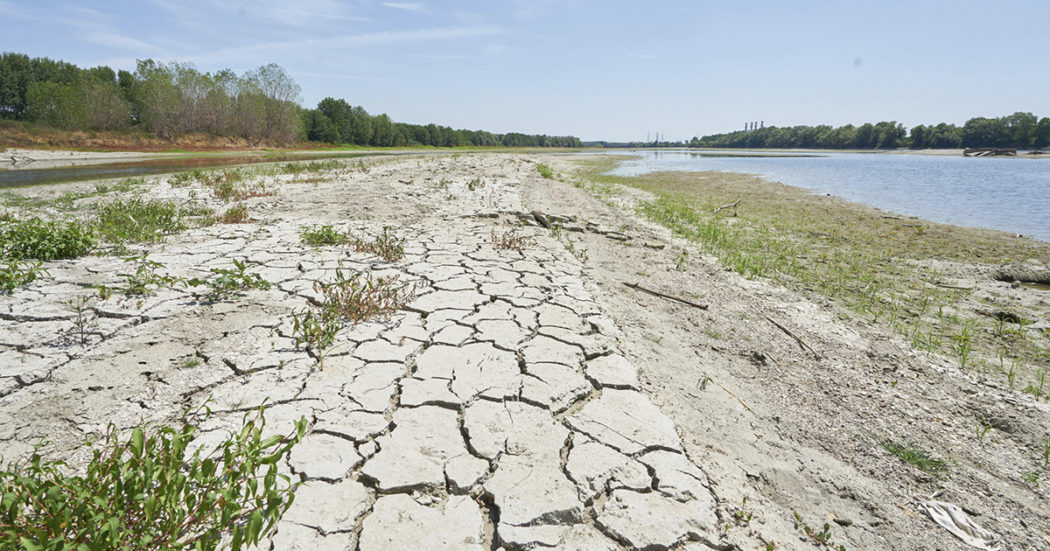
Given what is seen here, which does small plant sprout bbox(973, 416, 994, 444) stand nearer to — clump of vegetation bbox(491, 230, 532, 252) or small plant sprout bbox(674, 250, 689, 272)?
small plant sprout bbox(674, 250, 689, 272)

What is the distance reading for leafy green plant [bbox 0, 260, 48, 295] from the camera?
3578mm

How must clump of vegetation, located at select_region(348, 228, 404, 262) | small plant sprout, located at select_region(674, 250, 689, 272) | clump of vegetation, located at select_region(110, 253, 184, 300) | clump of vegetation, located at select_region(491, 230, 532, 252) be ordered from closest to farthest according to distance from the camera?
clump of vegetation, located at select_region(110, 253, 184, 300), clump of vegetation, located at select_region(348, 228, 404, 262), clump of vegetation, located at select_region(491, 230, 532, 252), small plant sprout, located at select_region(674, 250, 689, 272)

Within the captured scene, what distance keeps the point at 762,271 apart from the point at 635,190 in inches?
437

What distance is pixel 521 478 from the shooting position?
2.00m

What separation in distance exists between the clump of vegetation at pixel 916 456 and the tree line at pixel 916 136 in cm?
9398

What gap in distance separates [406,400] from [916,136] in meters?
105

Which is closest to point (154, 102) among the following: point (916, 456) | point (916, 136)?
point (916, 456)

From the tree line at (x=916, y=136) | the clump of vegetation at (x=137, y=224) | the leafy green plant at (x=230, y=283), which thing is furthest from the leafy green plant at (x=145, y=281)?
the tree line at (x=916, y=136)

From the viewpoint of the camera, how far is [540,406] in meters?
2.56

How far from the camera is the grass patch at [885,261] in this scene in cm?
408

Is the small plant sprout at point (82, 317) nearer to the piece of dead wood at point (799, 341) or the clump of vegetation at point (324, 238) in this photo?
the clump of vegetation at point (324, 238)

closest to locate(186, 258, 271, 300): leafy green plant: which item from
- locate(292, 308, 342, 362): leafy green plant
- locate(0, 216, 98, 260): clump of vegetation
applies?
locate(292, 308, 342, 362): leafy green plant

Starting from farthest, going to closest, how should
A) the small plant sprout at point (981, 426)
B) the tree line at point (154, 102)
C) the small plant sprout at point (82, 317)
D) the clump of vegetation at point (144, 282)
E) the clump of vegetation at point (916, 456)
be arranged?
1. the tree line at point (154, 102)
2. the clump of vegetation at point (144, 282)
3. the small plant sprout at point (82, 317)
4. the small plant sprout at point (981, 426)
5. the clump of vegetation at point (916, 456)

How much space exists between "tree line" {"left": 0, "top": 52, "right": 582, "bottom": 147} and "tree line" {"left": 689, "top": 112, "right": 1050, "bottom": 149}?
306 feet
